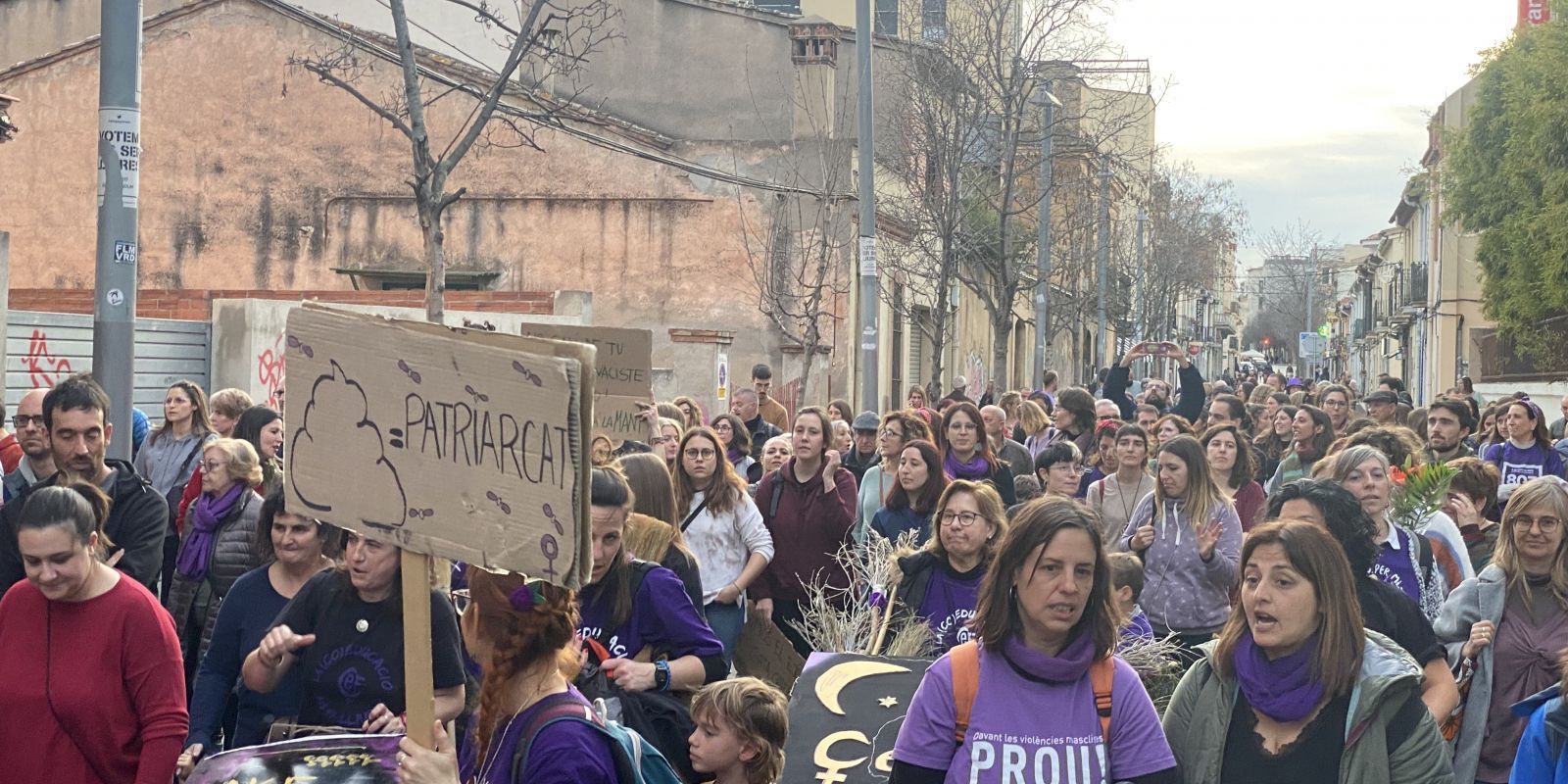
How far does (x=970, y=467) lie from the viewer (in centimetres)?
1090

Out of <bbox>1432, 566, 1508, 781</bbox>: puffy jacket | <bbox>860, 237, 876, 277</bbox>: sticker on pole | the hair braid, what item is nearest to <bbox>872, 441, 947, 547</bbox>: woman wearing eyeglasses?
<bbox>1432, 566, 1508, 781</bbox>: puffy jacket

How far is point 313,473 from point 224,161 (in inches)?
999

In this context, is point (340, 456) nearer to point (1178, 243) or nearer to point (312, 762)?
point (312, 762)

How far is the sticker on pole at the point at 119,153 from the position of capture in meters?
7.57

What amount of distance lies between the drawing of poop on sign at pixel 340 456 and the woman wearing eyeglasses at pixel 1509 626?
13.4ft

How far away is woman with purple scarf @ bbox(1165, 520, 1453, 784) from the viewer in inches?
165

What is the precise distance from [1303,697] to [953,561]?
8.80 feet

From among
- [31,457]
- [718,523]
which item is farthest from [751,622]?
[31,457]

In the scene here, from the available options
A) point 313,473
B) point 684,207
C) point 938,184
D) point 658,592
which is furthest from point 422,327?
point 684,207

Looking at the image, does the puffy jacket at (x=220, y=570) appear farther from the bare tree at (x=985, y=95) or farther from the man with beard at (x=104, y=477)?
the bare tree at (x=985, y=95)

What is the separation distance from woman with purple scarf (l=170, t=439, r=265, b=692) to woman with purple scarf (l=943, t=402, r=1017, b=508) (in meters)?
4.87

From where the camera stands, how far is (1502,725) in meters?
6.10

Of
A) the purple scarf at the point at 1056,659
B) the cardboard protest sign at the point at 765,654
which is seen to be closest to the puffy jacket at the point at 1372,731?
the purple scarf at the point at 1056,659

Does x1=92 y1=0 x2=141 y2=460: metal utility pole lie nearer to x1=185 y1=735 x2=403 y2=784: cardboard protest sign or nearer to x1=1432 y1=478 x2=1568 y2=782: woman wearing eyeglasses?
x1=185 y1=735 x2=403 y2=784: cardboard protest sign
